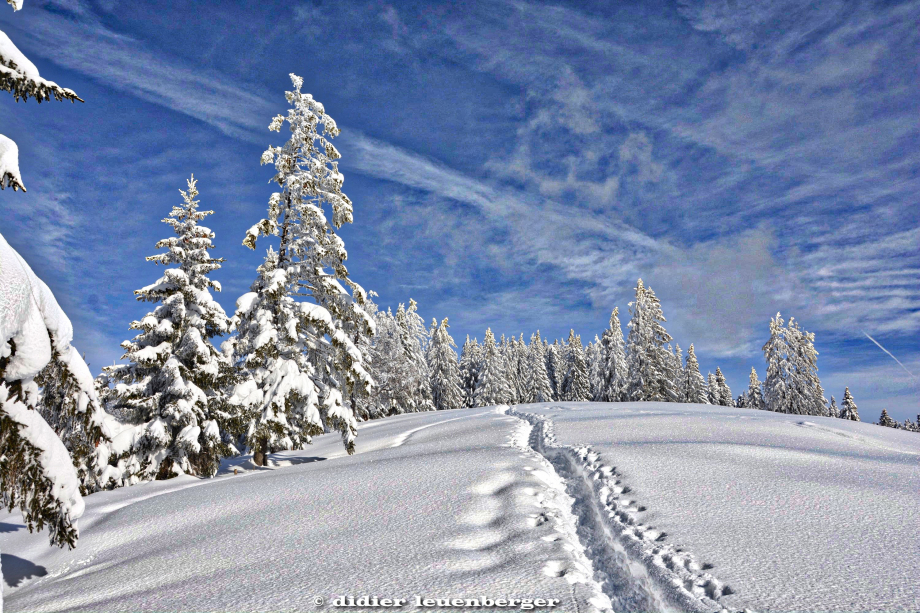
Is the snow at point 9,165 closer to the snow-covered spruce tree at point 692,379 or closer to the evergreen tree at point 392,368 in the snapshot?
the evergreen tree at point 392,368

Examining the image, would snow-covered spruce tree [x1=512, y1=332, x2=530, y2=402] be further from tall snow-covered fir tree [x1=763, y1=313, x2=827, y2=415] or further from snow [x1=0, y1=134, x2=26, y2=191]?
snow [x1=0, y1=134, x2=26, y2=191]

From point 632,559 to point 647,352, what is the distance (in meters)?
41.7

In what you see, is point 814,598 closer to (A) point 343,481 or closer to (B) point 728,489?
(B) point 728,489

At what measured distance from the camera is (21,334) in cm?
420

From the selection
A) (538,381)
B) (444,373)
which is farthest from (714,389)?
(444,373)

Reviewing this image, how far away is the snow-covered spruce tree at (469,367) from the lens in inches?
2625

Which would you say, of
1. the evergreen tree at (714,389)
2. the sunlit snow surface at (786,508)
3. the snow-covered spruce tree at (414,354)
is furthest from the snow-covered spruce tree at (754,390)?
the sunlit snow surface at (786,508)

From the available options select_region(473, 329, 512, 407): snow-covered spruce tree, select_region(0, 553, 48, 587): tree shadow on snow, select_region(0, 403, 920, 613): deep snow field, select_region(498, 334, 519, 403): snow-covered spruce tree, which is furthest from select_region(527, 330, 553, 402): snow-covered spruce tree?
select_region(0, 553, 48, 587): tree shadow on snow

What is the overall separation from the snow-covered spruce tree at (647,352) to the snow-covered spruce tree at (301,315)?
33919 millimetres

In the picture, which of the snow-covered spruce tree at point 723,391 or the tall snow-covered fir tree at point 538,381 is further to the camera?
the snow-covered spruce tree at point 723,391

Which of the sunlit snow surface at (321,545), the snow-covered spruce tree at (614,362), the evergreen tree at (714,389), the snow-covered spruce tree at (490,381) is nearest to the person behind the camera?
the sunlit snow surface at (321,545)

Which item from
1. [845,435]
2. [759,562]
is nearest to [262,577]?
[759,562]

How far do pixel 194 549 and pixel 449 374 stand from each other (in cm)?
5034

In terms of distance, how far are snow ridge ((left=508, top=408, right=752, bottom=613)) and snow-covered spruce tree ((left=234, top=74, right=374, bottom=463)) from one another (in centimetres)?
848
